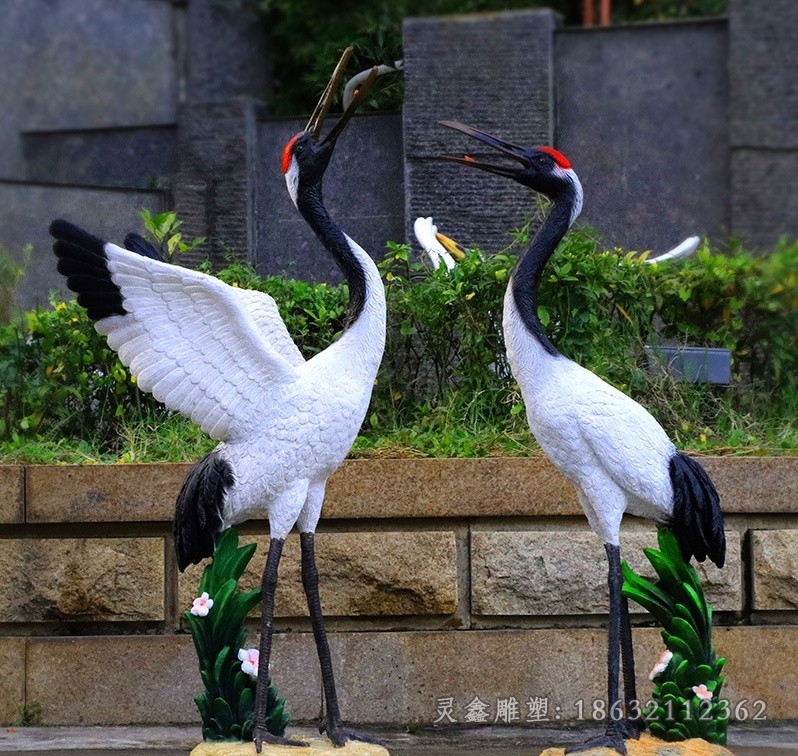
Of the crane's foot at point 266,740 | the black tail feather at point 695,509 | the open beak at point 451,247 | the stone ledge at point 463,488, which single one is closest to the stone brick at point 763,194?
the open beak at point 451,247

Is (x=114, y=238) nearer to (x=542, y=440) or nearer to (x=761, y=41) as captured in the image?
(x=542, y=440)

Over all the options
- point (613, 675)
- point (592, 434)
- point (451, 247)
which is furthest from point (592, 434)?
point (451, 247)

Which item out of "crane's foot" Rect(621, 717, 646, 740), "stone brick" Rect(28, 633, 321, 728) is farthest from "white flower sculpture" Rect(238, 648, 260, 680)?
"crane's foot" Rect(621, 717, 646, 740)

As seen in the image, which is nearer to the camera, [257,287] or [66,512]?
[66,512]

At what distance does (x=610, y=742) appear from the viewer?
4.58 m

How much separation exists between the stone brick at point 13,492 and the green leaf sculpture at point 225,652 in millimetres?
1460

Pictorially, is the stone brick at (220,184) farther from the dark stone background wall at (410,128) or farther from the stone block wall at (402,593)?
the stone block wall at (402,593)

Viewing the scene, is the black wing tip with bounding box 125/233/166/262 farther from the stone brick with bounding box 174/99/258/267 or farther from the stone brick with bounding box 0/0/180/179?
the stone brick with bounding box 0/0/180/179

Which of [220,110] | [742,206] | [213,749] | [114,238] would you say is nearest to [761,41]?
[742,206]

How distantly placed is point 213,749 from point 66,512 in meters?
1.66

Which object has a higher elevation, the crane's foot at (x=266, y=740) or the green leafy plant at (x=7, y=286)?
the green leafy plant at (x=7, y=286)

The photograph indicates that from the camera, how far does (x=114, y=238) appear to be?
7.91 metres

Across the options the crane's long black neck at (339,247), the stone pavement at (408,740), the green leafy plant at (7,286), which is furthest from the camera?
the green leafy plant at (7,286)

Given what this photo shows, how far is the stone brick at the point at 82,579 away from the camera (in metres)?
5.95
